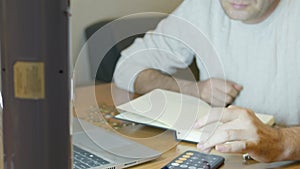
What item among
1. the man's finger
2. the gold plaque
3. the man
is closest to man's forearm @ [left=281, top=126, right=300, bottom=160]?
the man's finger

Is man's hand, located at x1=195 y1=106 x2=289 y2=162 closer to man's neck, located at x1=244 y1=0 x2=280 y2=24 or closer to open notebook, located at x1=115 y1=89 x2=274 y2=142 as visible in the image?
open notebook, located at x1=115 y1=89 x2=274 y2=142

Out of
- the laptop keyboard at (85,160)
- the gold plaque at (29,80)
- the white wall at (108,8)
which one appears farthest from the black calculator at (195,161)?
the white wall at (108,8)

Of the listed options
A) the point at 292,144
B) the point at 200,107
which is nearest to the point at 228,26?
the point at 200,107

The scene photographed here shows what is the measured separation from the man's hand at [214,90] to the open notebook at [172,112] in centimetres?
2

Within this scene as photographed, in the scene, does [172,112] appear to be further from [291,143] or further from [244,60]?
[244,60]

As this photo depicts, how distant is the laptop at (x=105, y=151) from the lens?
0.98m

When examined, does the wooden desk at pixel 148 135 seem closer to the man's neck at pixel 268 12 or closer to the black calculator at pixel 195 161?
the black calculator at pixel 195 161

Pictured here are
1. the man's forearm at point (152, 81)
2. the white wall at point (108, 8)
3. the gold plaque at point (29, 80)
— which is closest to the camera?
the gold plaque at point (29, 80)

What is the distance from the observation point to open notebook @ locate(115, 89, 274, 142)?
1.17 m

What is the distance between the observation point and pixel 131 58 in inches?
62.4

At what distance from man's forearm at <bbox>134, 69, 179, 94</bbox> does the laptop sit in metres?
0.36

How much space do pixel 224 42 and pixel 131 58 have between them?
339 millimetres

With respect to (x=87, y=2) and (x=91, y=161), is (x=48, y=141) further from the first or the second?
(x=87, y=2)

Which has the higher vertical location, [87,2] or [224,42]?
[87,2]
